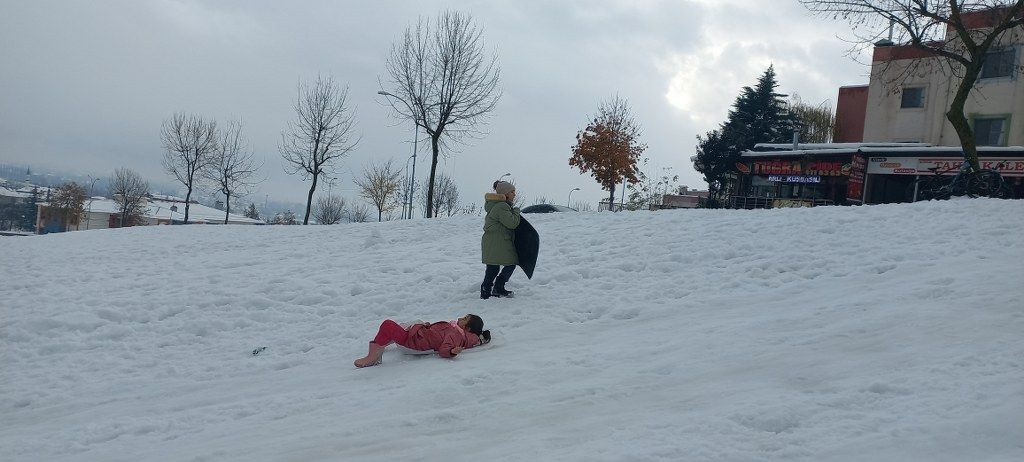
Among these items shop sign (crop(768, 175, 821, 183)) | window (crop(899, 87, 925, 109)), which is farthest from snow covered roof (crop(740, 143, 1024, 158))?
window (crop(899, 87, 925, 109))

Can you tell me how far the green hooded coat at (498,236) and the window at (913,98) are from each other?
31.9 metres

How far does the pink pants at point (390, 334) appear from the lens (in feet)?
22.3

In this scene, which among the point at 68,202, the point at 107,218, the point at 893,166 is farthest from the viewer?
Result: the point at 107,218

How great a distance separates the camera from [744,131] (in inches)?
1868

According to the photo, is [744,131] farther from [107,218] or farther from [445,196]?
[107,218]

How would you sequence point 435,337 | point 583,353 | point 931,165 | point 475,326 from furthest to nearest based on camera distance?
point 931,165, point 475,326, point 435,337, point 583,353

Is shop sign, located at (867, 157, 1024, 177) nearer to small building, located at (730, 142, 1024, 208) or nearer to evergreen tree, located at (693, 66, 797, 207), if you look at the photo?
small building, located at (730, 142, 1024, 208)

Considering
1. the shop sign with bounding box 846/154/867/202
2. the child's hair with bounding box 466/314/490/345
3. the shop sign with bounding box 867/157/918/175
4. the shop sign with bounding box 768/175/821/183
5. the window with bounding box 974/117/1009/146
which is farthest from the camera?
the shop sign with bounding box 768/175/821/183

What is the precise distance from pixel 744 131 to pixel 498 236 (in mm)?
42552

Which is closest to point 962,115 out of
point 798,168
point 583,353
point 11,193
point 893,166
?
point 583,353

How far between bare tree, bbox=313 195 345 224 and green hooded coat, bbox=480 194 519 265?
7209 centimetres

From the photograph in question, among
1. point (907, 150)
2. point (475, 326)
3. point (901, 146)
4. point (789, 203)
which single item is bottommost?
point (475, 326)

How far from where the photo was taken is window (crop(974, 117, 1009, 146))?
29.8 meters

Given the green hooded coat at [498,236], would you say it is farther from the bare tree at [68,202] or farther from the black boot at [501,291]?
the bare tree at [68,202]
